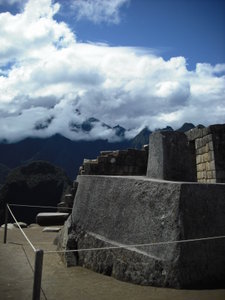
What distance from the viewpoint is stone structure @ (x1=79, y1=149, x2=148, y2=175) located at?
1202 centimetres

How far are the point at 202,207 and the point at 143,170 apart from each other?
26.9 ft

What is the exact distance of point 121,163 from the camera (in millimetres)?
12141

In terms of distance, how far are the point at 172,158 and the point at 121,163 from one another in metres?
7.32

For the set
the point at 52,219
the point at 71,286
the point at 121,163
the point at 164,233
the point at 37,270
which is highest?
the point at 121,163

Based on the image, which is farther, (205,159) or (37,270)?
(205,159)

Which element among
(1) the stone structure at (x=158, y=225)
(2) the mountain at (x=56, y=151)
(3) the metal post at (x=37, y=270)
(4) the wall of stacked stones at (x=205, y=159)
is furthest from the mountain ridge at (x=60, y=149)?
(3) the metal post at (x=37, y=270)

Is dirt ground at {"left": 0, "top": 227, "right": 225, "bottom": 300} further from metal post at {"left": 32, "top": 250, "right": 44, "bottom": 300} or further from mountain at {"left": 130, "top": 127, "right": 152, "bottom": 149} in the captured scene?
mountain at {"left": 130, "top": 127, "right": 152, "bottom": 149}

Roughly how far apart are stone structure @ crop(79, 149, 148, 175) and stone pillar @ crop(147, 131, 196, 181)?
23.0 ft

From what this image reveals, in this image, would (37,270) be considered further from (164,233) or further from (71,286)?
(164,233)

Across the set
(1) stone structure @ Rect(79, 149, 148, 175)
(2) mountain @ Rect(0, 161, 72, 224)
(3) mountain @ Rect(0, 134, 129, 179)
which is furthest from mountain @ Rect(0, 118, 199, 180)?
(1) stone structure @ Rect(79, 149, 148, 175)

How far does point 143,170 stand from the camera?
12055 mm

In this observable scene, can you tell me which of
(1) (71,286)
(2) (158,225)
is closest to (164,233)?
(2) (158,225)

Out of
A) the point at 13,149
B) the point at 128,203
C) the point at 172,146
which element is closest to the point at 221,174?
the point at 172,146

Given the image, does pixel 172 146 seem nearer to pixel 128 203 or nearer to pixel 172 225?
pixel 128 203
